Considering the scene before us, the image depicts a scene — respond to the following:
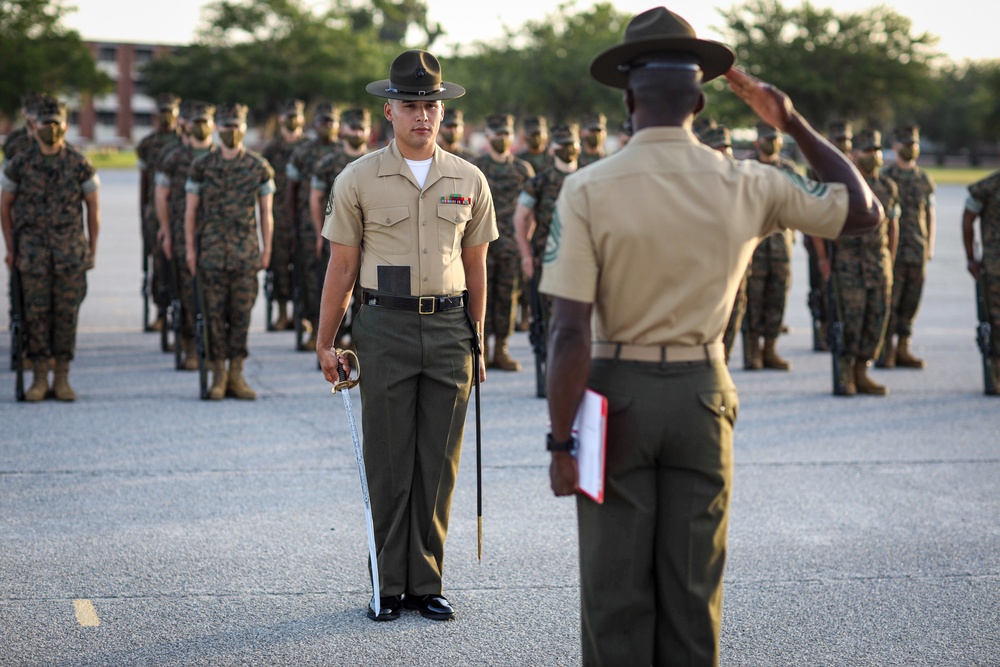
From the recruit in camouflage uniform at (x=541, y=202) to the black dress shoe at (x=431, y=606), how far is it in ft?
16.7

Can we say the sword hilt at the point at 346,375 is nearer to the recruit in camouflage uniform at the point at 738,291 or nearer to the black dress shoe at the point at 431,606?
the black dress shoe at the point at 431,606

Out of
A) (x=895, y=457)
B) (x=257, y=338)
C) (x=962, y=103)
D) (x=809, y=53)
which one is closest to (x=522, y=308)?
(x=257, y=338)

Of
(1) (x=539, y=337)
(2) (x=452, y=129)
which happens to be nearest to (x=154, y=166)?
(2) (x=452, y=129)

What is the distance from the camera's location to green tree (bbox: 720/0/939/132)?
195 feet

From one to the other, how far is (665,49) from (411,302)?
1.79 meters

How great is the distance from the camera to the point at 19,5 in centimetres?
6209

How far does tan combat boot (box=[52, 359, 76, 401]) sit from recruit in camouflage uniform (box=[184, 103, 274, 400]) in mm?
1076

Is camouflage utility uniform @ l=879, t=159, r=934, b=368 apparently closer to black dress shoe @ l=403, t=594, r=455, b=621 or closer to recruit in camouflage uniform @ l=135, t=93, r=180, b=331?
recruit in camouflage uniform @ l=135, t=93, r=180, b=331

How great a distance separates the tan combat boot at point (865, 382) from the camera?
1015 centimetres

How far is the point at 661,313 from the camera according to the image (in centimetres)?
328

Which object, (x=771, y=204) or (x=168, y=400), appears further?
(x=168, y=400)

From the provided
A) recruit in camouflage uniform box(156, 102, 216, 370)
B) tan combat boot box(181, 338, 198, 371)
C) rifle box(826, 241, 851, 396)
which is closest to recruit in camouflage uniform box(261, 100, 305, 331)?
recruit in camouflage uniform box(156, 102, 216, 370)

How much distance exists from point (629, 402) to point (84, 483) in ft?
14.8

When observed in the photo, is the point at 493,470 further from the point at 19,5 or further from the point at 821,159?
the point at 19,5
